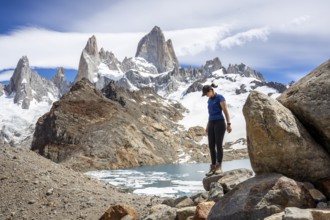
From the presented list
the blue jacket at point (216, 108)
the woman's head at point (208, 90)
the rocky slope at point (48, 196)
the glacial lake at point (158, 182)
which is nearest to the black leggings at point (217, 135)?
the blue jacket at point (216, 108)

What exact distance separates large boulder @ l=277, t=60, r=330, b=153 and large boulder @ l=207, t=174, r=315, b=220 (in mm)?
1797

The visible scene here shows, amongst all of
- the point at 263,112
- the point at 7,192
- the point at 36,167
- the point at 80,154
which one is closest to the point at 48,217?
the point at 7,192

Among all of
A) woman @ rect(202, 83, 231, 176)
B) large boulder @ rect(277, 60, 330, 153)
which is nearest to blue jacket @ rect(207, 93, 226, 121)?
woman @ rect(202, 83, 231, 176)

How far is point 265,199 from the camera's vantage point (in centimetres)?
1027

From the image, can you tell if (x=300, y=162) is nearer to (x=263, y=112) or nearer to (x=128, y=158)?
(x=263, y=112)

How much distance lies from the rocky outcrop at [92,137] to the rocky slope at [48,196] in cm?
7934

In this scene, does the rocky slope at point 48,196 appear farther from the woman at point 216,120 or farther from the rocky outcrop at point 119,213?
the woman at point 216,120

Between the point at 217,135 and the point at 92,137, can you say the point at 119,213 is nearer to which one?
the point at 217,135

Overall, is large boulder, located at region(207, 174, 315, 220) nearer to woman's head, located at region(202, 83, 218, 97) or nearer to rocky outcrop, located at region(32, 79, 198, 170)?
woman's head, located at region(202, 83, 218, 97)

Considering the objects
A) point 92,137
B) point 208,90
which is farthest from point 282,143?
point 92,137

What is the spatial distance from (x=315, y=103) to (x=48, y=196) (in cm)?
1132

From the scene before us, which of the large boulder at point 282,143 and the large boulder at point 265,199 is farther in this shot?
the large boulder at point 282,143

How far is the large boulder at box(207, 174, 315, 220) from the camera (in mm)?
10156

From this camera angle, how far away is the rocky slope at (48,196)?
1588 cm
